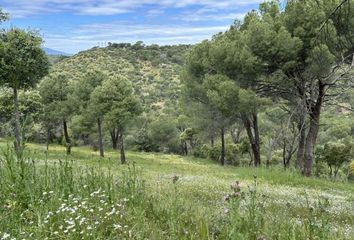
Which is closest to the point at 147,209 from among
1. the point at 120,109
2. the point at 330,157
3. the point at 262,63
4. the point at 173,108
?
the point at 262,63

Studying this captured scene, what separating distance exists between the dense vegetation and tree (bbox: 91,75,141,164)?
135 mm

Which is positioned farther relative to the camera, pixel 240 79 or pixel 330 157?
pixel 330 157

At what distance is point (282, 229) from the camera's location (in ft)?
18.4

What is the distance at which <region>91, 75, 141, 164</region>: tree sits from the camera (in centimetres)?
4225

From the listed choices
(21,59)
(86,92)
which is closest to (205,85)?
(21,59)

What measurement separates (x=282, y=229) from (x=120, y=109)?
37.2 m

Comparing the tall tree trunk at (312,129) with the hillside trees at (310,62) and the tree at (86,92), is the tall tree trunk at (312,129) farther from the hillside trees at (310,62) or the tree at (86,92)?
the tree at (86,92)

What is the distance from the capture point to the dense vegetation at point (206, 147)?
5770 mm

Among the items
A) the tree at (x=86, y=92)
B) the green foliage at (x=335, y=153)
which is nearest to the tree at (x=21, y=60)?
the tree at (x=86, y=92)

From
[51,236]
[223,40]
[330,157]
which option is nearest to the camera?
[51,236]

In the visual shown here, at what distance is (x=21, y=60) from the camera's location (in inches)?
1316

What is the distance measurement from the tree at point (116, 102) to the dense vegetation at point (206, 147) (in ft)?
0.44

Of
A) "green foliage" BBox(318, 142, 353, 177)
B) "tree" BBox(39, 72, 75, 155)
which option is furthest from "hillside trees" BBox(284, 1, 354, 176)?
"tree" BBox(39, 72, 75, 155)

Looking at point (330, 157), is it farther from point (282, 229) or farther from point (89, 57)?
point (89, 57)
